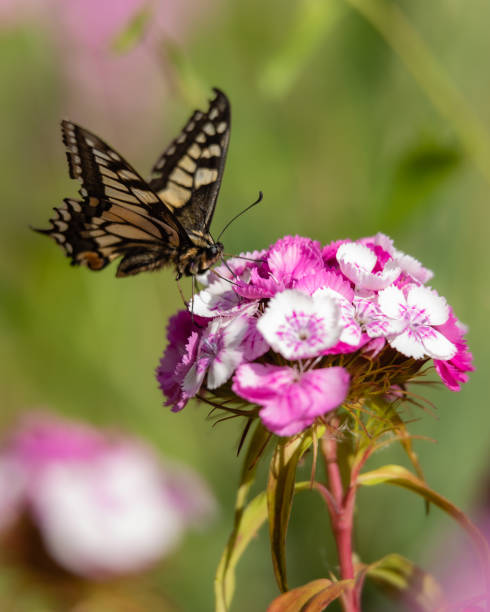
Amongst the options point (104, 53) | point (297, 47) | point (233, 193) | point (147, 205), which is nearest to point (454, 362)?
point (147, 205)

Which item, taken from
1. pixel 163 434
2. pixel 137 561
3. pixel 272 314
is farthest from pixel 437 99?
pixel 163 434

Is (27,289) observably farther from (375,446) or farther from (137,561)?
(375,446)

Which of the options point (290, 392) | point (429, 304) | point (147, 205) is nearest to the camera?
point (290, 392)

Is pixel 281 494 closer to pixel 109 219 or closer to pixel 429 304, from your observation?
pixel 429 304

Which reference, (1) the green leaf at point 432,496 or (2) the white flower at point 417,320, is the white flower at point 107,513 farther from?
(2) the white flower at point 417,320

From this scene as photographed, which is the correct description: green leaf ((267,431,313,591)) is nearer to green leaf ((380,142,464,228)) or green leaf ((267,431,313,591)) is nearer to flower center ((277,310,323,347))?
flower center ((277,310,323,347))
